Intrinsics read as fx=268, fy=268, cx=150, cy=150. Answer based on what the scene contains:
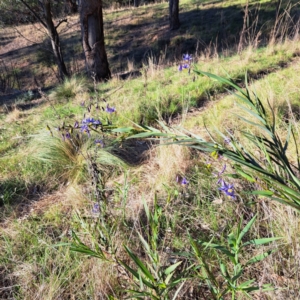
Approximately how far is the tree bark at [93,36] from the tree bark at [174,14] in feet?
26.7

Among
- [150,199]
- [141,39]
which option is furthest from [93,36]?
[141,39]

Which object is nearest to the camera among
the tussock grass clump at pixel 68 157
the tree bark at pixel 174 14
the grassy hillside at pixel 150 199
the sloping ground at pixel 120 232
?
the grassy hillside at pixel 150 199

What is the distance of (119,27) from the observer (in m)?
16.6

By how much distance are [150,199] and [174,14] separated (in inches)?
545

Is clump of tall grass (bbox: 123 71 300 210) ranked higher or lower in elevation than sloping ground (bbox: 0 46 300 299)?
higher

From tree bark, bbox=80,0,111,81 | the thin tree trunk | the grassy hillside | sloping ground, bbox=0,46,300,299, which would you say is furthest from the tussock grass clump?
the thin tree trunk

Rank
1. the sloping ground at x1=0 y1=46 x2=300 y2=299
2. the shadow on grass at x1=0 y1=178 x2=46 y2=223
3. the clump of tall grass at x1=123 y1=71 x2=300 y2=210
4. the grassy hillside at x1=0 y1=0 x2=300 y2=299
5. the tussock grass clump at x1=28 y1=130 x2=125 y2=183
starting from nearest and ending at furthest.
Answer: the clump of tall grass at x1=123 y1=71 x2=300 y2=210
the grassy hillside at x1=0 y1=0 x2=300 y2=299
the sloping ground at x1=0 y1=46 x2=300 y2=299
the shadow on grass at x1=0 y1=178 x2=46 y2=223
the tussock grass clump at x1=28 y1=130 x2=125 y2=183

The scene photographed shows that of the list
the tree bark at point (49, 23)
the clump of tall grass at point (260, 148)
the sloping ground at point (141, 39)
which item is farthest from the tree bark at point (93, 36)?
the clump of tall grass at point (260, 148)

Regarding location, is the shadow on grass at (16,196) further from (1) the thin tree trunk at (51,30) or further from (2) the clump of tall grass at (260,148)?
(1) the thin tree trunk at (51,30)

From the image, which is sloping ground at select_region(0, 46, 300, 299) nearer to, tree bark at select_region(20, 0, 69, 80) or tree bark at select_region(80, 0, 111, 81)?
tree bark at select_region(80, 0, 111, 81)

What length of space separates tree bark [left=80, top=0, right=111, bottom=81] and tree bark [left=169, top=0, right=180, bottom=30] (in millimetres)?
8149

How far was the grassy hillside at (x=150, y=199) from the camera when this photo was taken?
1178 mm

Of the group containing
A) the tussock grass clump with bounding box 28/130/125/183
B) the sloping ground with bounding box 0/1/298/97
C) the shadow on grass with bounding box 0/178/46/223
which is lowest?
the sloping ground with bounding box 0/1/298/97

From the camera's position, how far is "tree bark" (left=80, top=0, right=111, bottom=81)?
20.4 feet
